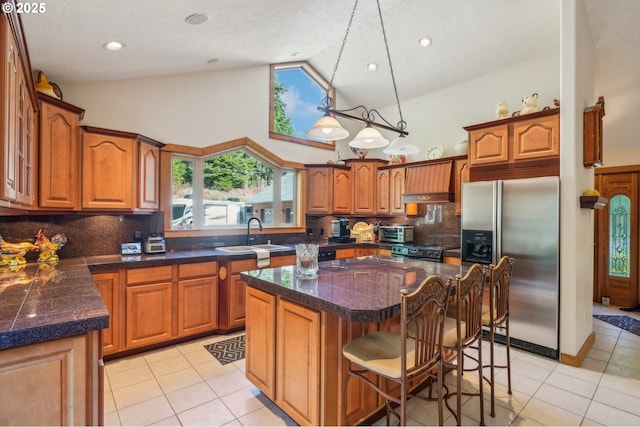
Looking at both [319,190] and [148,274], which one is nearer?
[148,274]

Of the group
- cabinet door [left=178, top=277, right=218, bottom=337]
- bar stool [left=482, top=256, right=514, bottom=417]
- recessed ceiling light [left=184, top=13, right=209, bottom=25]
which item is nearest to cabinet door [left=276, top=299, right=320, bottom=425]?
bar stool [left=482, top=256, right=514, bottom=417]

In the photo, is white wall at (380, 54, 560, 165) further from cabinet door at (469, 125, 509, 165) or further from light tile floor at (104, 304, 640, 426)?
light tile floor at (104, 304, 640, 426)

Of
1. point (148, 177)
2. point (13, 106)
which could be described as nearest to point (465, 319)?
point (13, 106)

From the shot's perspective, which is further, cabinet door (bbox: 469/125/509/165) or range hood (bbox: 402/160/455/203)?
range hood (bbox: 402/160/455/203)

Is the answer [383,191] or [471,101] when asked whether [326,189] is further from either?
[471,101]

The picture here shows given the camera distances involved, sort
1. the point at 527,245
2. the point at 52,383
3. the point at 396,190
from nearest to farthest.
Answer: the point at 52,383
the point at 527,245
the point at 396,190

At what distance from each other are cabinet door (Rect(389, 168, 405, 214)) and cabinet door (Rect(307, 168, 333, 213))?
39.6 inches

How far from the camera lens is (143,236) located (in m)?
3.62

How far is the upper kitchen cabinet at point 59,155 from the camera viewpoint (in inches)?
105

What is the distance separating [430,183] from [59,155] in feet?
14.2

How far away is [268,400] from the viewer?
2.37 m

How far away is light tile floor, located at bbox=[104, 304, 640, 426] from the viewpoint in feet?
7.10

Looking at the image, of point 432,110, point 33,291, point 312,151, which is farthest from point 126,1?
point 432,110

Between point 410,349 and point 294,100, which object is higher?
point 294,100
